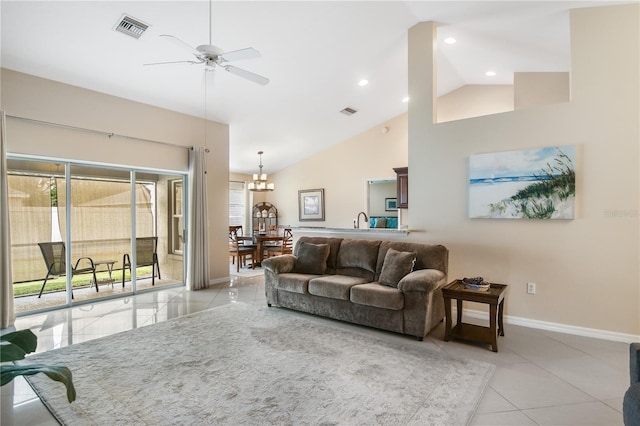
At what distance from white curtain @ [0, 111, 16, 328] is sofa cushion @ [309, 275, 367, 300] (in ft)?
11.5

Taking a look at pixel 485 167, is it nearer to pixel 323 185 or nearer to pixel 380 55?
pixel 380 55

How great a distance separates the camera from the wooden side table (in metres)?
3.10

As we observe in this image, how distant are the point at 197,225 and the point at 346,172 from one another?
12.8 feet

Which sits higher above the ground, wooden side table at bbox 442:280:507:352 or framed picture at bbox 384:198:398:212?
framed picture at bbox 384:198:398:212

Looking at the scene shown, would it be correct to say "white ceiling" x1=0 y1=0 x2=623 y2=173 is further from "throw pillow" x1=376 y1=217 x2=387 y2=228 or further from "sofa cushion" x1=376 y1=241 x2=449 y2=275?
"throw pillow" x1=376 y1=217 x2=387 y2=228

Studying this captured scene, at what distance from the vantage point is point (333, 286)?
3.88m

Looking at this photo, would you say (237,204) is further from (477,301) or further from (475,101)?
(477,301)

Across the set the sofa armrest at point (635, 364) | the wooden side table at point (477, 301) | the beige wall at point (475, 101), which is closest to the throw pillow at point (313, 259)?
the wooden side table at point (477, 301)

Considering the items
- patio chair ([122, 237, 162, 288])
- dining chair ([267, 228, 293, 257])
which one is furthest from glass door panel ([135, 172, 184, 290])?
dining chair ([267, 228, 293, 257])

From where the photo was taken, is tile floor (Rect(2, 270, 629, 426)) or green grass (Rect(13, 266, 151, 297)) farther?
green grass (Rect(13, 266, 151, 297))

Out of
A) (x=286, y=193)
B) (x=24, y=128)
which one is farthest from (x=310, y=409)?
(x=286, y=193)

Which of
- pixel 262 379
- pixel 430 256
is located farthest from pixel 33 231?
pixel 430 256

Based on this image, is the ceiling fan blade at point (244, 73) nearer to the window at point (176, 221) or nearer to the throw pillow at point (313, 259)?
the throw pillow at point (313, 259)

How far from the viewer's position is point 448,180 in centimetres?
435
